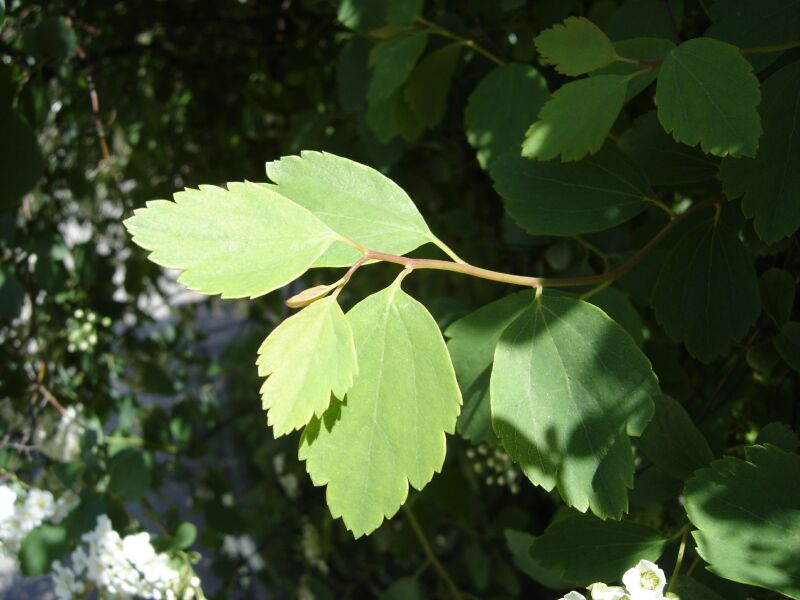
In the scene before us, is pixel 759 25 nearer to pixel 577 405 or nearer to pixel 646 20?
pixel 646 20

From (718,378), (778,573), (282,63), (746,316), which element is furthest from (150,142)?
(778,573)

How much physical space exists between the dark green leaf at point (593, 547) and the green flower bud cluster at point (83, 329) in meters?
1.16

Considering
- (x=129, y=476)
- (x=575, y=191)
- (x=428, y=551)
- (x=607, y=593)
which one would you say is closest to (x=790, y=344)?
(x=575, y=191)

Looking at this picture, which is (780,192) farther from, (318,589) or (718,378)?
(318,589)

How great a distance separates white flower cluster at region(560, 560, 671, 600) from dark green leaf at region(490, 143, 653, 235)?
0.34 meters

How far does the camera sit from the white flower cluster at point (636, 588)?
68 centimetres

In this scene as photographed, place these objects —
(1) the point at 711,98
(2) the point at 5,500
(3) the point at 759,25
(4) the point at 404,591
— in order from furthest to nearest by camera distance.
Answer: (4) the point at 404,591 < (2) the point at 5,500 < (3) the point at 759,25 < (1) the point at 711,98

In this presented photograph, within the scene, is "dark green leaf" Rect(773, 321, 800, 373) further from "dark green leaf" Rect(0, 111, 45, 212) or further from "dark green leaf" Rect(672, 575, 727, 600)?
"dark green leaf" Rect(0, 111, 45, 212)

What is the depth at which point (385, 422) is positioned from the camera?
2.28ft

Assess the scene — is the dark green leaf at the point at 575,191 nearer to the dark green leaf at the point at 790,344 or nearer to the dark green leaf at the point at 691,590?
the dark green leaf at the point at 790,344

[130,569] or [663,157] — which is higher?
[663,157]

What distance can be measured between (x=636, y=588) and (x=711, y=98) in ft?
1.42

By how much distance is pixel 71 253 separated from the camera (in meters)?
1.76

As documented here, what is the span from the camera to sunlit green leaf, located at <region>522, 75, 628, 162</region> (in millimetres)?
812
